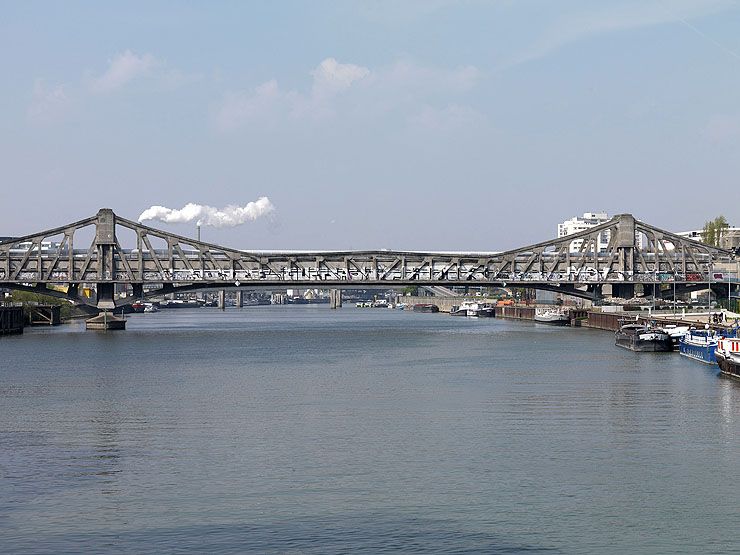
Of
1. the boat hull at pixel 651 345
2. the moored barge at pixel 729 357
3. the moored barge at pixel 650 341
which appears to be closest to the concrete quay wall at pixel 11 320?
the moored barge at pixel 650 341

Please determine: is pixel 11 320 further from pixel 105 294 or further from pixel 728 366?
pixel 728 366

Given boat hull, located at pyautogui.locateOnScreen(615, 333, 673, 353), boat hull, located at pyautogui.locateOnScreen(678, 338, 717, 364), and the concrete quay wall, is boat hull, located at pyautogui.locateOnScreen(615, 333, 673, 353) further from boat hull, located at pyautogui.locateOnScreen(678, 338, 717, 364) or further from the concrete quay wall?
the concrete quay wall

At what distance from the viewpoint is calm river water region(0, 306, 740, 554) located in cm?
3694

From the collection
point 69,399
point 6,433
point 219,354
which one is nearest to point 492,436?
point 6,433

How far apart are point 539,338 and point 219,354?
4955 centimetres

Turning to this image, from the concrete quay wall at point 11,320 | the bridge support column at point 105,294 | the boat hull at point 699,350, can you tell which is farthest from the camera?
the bridge support column at point 105,294

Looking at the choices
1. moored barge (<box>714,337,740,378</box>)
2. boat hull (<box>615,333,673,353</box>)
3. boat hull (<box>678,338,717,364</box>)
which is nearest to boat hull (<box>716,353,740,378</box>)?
moored barge (<box>714,337,740,378</box>)

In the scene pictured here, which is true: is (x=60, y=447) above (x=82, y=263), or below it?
below

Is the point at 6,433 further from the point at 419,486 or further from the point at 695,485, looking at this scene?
the point at 695,485

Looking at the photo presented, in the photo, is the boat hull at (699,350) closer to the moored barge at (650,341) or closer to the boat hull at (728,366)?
the moored barge at (650,341)

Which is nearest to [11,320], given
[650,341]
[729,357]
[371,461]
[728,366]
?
[650,341]

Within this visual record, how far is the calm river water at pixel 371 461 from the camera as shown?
3694 centimetres

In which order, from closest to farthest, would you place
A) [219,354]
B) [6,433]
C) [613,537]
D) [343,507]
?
[613,537]
[343,507]
[6,433]
[219,354]

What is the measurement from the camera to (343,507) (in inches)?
1587
